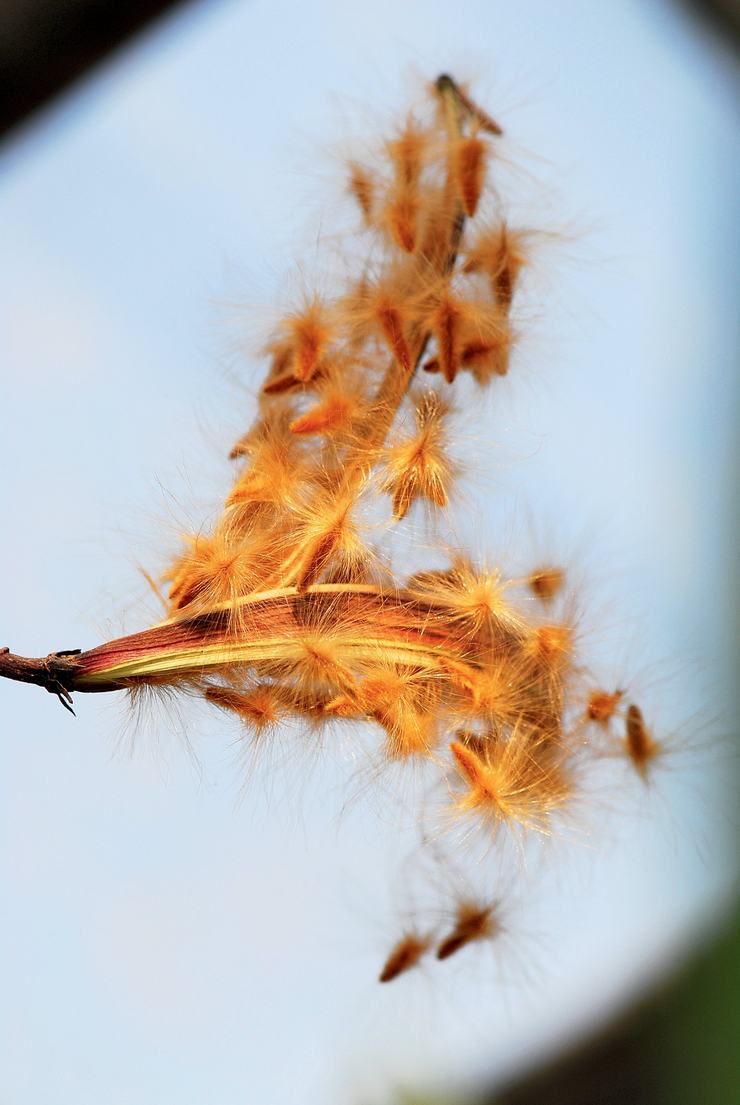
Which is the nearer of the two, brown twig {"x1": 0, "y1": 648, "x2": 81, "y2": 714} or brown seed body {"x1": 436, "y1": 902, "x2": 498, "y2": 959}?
brown twig {"x1": 0, "y1": 648, "x2": 81, "y2": 714}

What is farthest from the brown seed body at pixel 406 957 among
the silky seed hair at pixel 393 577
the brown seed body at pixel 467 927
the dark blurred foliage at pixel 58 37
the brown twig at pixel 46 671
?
the dark blurred foliage at pixel 58 37

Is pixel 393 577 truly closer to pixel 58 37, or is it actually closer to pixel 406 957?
pixel 406 957

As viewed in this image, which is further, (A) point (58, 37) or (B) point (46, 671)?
(A) point (58, 37)

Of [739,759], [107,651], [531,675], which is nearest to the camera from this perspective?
[107,651]

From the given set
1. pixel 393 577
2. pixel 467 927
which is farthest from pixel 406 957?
pixel 393 577

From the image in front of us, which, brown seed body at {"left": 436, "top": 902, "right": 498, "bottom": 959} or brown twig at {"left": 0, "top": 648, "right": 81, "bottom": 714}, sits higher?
brown twig at {"left": 0, "top": 648, "right": 81, "bottom": 714}

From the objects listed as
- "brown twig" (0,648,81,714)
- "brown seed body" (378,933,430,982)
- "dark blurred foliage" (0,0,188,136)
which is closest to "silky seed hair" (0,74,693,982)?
"brown twig" (0,648,81,714)

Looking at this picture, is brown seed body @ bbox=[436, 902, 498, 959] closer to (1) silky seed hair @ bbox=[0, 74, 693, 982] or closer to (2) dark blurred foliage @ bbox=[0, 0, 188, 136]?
(1) silky seed hair @ bbox=[0, 74, 693, 982]

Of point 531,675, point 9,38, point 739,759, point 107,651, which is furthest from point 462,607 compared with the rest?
point 9,38

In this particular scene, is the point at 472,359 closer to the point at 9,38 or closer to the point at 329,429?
the point at 329,429

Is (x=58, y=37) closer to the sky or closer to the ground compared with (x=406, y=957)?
closer to the sky

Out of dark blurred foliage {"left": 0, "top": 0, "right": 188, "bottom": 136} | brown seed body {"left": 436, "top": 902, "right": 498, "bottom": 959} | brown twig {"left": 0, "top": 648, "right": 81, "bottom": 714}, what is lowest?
brown seed body {"left": 436, "top": 902, "right": 498, "bottom": 959}
